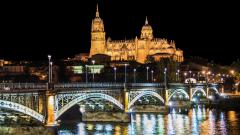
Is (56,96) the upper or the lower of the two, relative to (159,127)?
upper

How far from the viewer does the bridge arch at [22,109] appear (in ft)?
153

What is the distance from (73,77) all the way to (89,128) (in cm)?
11778

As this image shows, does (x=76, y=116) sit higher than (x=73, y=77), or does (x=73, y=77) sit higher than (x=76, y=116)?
(x=73, y=77)

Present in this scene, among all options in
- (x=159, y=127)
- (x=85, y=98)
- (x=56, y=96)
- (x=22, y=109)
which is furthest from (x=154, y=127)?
(x=22, y=109)

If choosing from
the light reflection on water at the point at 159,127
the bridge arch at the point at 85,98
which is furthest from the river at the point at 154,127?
the bridge arch at the point at 85,98

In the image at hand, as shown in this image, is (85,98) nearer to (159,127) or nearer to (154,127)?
(154,127)

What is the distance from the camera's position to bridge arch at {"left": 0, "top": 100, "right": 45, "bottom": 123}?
153ft

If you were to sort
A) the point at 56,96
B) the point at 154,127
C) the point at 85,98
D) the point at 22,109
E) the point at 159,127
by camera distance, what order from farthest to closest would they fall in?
the point at 159,127 → the point at 154,127 → the point at 85,98 → the point at 56,96 → the point at 22,109

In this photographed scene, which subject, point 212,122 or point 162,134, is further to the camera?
point 212,122

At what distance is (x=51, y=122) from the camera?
53438mm

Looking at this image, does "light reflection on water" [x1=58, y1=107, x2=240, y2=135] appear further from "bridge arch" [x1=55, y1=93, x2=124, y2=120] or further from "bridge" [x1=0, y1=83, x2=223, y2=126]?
"bridge" [x1=0, y1=83, x2=223, y2=126]

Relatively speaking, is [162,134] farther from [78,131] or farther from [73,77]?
[73,77]

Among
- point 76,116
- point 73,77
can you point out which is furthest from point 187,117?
point 73,77

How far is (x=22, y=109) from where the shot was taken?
161 feet
